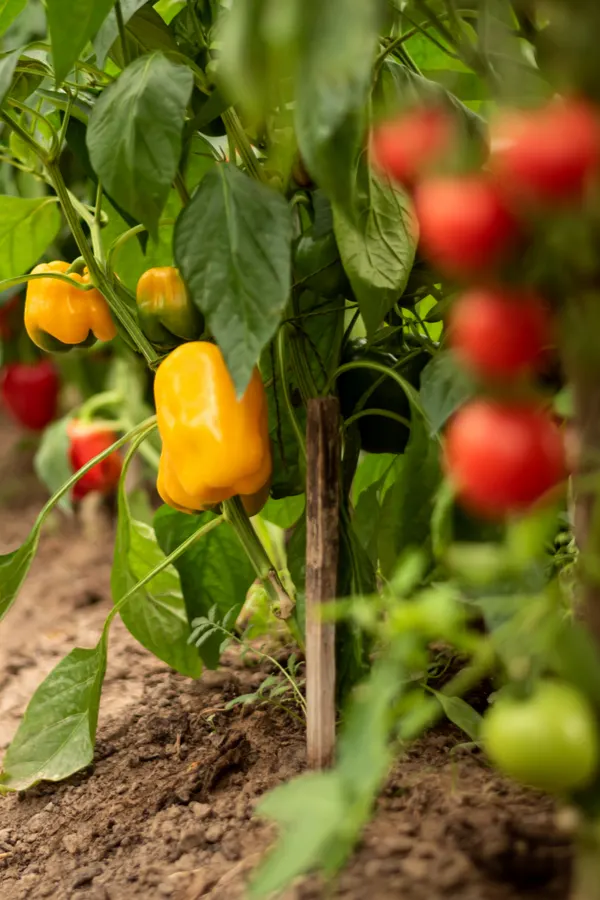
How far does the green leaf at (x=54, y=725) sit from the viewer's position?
91 cm

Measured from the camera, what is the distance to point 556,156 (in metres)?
0.38

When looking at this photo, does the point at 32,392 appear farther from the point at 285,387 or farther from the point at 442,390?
the point at 442,390

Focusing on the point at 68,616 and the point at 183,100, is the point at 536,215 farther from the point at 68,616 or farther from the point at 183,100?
the point at 68,616

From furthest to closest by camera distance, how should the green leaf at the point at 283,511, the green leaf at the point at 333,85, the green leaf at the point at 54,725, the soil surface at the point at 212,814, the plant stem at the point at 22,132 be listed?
the green leaf at the point at 283,511 < the green leaf at the point at 54,725 < the plant stem at the point at 22,132 < the soil surface at the point at 212,814 < the green leaf at the point at 333,85

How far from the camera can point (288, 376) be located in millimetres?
842

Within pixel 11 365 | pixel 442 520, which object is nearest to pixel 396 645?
pixel 442 520

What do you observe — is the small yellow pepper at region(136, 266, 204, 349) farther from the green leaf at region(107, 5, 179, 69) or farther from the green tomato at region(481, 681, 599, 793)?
the green tomato at region(481, 681, 599, 793)

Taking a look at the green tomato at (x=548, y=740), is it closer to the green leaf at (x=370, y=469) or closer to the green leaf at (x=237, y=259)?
the green leaf at (x=237, y=259)

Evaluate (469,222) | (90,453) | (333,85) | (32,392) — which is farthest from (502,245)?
(32,392)

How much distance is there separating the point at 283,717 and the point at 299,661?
12 cm

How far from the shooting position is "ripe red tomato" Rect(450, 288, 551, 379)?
1.34ft

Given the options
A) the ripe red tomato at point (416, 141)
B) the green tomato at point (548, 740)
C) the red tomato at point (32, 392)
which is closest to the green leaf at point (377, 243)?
the ripe red tomato at point (416, 141)

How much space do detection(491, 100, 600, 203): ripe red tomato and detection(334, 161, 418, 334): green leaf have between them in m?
0.26

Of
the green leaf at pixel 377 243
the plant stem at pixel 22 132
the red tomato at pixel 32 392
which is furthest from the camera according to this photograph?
the red tomato at pixel 32 392
